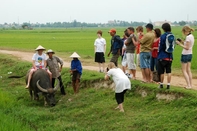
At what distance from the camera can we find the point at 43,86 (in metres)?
10.3

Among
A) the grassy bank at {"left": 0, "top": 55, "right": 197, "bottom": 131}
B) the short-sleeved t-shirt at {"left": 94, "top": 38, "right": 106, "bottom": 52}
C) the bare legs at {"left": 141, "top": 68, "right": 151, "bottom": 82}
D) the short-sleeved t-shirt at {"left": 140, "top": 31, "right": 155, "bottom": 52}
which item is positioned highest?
the short-sleeved t-shirt at {"left": 140, "top": 31, "right": 155, "bottom": 52}

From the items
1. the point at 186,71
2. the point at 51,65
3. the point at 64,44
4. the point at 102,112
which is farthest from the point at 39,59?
the point at 64,44

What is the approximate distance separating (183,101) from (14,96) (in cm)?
565

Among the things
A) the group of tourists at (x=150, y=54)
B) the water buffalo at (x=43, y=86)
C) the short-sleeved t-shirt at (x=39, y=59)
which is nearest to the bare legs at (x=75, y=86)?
the water buffalo at (x=43, y=86)

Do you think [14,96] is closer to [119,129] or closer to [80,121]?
[80,121]

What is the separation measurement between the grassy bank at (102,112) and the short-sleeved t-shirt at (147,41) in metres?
0.99

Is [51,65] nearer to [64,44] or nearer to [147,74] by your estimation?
[147,74]

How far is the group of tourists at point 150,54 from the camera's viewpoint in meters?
7.98

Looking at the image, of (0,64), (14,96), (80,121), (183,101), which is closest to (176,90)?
(183,101)

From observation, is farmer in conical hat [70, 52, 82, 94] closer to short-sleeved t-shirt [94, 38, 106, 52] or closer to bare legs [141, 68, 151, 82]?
bare legs [141, 68, 151, 82]

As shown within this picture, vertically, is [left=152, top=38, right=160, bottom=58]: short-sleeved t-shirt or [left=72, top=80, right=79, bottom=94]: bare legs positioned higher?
[left=152, top=38, right=160, bottom=58]: short-sleeved t-shirt

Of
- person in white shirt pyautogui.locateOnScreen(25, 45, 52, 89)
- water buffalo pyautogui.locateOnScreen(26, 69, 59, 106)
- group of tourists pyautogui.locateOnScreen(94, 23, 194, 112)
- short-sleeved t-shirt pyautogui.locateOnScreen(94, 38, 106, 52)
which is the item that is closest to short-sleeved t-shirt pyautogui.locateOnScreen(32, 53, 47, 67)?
person in white shirt pyautogui.locateOnScreen(25, 45, 52, 89)

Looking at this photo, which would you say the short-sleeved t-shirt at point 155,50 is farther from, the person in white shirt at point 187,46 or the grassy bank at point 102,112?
the grassy bank at point 102,112

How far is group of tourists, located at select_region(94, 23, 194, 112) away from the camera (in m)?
7.98
